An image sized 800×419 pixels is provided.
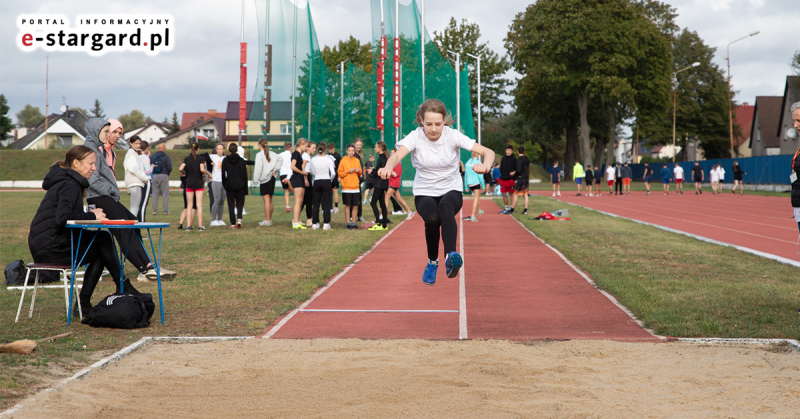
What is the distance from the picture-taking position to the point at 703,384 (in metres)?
4.61

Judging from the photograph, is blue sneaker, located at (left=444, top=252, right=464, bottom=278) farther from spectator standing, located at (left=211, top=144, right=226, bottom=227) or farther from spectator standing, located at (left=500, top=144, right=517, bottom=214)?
spectator standing, located at (left=500, top=144, right=517, bottom=214)

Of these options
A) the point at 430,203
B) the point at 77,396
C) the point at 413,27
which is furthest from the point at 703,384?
the point at 413,27

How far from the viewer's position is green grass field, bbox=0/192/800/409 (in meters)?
5.99

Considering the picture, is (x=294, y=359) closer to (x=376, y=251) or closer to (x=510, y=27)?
(x=376, y=251)

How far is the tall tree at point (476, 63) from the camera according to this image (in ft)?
202

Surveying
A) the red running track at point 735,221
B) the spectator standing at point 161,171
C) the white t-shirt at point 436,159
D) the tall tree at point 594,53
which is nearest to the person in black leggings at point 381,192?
the spectator standing at point 161,171

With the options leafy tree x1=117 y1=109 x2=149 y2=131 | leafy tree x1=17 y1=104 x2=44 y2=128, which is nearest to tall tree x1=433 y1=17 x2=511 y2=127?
leafy tree x1=117 y1=109 x2=149 y2=131

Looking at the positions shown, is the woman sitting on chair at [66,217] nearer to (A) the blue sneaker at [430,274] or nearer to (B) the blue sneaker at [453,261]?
(A) the blue sneaker at [430,274]

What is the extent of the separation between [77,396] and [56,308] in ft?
10.3

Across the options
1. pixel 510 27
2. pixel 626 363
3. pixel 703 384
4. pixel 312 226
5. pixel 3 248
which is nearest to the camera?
pixel 703 384

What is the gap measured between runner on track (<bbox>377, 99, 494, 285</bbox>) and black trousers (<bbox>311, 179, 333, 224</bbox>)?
8.96 meters

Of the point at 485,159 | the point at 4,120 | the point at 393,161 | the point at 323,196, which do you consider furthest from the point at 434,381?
the point at 4,120

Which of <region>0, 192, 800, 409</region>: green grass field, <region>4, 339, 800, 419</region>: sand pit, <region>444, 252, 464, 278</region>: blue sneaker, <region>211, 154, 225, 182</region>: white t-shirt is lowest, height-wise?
<region>4, 339, 800, 419</region>: sand pit

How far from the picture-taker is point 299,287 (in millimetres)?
8430
